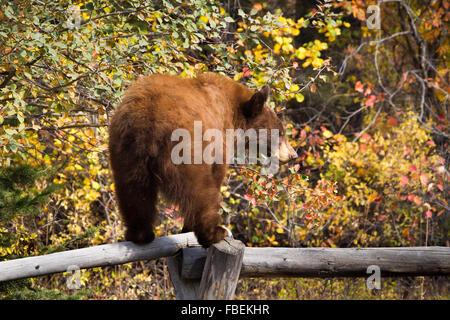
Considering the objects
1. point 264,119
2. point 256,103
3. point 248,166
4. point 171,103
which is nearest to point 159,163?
point 171,103

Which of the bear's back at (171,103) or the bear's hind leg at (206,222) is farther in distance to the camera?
the bear's hind leg at (206,222)

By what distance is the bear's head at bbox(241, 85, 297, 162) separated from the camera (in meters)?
3.50

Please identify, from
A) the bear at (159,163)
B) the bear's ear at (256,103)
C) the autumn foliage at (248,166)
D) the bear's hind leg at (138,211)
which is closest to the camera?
the bear at (159,163)

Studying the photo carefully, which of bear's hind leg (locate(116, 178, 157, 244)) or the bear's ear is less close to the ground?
the bear's ear

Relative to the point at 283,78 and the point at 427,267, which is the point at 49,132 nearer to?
the point at 283,78

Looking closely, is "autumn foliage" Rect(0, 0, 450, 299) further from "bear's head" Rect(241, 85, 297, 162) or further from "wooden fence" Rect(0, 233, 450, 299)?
"wooden fence" Rect(0, 233, 450, 299)

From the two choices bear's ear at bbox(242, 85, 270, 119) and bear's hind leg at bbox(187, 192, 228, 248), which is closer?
bear's hind leg at bbox(187, 192, 228, 248)

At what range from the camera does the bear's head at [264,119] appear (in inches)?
138

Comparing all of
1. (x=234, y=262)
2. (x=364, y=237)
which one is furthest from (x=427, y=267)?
(x=364, y=237)

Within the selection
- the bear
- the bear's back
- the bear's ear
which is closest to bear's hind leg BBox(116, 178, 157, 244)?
the bear

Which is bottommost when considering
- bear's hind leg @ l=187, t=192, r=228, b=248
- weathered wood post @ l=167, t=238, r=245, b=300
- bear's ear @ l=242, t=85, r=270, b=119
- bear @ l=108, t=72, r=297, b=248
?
weathered wood post @ l=167, t=238, r=245, b=300

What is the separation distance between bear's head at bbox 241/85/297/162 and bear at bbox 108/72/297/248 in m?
0.53
